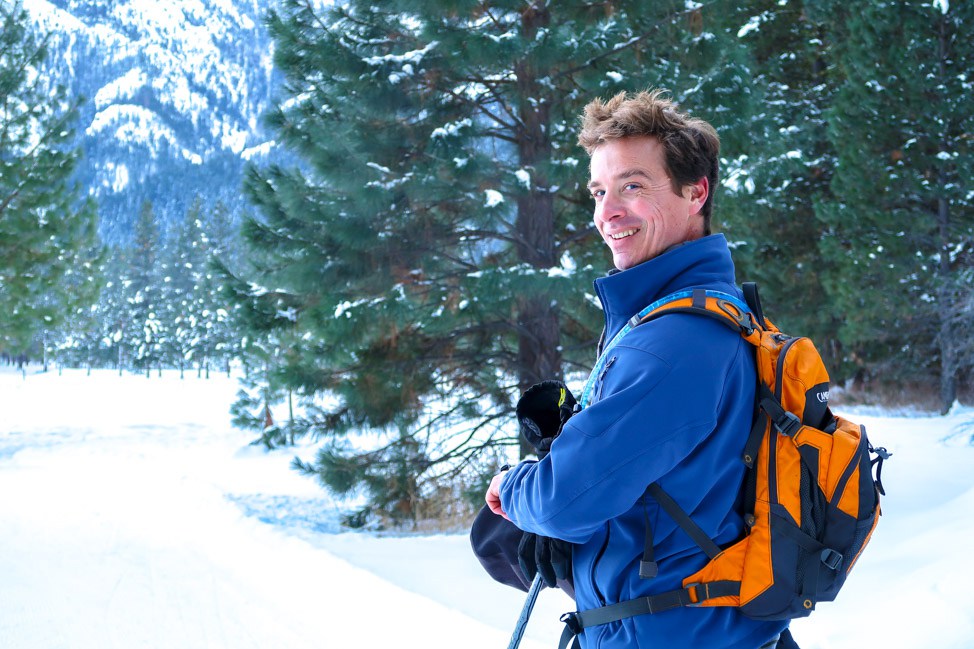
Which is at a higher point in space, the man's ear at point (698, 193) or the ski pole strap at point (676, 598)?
the man's ear at point (698, 193)

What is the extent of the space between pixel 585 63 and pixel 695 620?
292 inches

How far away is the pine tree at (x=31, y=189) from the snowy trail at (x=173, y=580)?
3908 millimetres

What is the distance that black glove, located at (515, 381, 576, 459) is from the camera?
1.81 metres

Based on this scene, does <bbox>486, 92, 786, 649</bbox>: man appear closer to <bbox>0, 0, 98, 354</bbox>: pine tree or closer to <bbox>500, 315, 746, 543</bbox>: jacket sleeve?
<bbox>500, 315, 746, 543</bbox>: jacket sleeve

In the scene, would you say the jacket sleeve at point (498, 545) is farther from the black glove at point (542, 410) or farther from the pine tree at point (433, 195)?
the pine tree at point (433, 195)

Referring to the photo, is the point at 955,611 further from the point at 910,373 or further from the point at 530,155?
the point at 910,373

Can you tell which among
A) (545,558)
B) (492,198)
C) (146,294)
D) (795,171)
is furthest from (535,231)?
(146,294)

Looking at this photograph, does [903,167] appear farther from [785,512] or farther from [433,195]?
[785,512]

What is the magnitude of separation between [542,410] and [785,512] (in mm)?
602

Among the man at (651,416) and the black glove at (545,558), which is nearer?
the man at (651,416)

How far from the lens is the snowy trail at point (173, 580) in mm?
4816

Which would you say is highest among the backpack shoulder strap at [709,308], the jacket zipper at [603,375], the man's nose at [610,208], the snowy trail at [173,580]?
the man's nose at [610,208]

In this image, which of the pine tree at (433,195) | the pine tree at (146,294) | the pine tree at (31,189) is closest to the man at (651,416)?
the pine tree at (433,195)

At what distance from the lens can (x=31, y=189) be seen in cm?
1491
